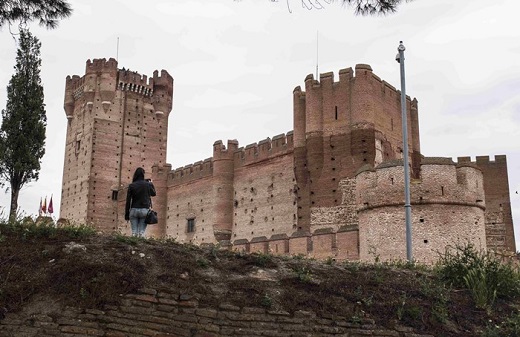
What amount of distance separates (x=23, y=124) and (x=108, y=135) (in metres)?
24.6

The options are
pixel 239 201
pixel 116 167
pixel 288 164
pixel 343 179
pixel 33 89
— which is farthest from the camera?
pixel 116 167

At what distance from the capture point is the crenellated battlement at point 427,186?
18.2 metres

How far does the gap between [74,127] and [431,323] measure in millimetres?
45402

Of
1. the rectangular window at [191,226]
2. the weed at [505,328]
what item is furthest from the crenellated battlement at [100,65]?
the weed at [505,328]

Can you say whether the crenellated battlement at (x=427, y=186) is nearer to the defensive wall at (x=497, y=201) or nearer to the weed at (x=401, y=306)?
the weed at (x=401, y=306)

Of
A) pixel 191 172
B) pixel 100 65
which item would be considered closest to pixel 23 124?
pixel 191 172

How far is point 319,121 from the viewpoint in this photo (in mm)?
29438

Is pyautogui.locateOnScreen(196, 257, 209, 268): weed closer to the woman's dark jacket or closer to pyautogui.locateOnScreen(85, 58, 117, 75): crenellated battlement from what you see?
the woman's dark jacket

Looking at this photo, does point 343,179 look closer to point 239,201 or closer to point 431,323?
point 239,201

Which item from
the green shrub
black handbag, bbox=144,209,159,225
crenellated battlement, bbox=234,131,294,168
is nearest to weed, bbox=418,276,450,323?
the green shrub

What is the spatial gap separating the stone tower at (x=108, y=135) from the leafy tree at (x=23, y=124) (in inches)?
868

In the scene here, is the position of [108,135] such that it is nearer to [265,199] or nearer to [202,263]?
[265,199]

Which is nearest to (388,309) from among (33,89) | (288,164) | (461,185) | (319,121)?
(461,185)

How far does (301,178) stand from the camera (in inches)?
1173
